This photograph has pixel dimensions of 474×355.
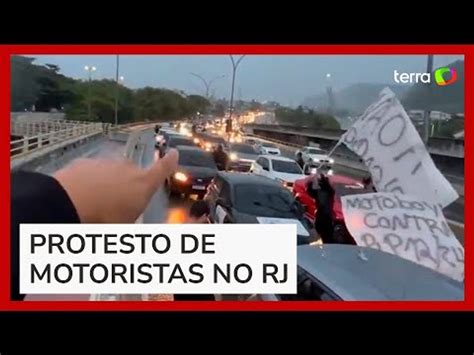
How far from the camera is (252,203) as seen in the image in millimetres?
4832

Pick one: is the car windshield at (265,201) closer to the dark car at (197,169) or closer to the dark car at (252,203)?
the dark car at (252,203)

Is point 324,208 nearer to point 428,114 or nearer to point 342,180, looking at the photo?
point 342,180

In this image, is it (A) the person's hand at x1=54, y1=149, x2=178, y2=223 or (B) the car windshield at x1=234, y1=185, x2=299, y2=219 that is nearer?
(A) the person's hand at x1=54, y1=149, x2=178, y2=223

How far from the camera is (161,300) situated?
8.55 feet

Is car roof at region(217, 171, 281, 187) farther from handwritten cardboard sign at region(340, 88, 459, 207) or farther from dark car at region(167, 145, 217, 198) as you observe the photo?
handwritten cardboard sign at region(340, 88, 459, 207)

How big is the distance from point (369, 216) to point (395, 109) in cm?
67

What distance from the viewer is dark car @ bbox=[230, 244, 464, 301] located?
2326 mm

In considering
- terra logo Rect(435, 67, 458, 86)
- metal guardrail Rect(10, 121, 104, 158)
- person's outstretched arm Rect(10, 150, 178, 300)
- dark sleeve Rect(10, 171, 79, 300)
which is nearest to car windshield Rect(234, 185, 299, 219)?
metal guardrail Rect(10, 121, 104, 158)

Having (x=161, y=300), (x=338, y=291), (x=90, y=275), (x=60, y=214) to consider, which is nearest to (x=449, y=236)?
(x=338, y=291)

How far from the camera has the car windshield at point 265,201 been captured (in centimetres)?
434

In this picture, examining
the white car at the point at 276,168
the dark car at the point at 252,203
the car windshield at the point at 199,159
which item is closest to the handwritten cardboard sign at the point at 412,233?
the dark car at the point at 252,203

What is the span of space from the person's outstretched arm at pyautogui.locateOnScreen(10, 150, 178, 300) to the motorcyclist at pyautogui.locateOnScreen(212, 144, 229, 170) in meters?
7.82

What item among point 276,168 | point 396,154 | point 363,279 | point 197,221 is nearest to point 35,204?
point 363,279
